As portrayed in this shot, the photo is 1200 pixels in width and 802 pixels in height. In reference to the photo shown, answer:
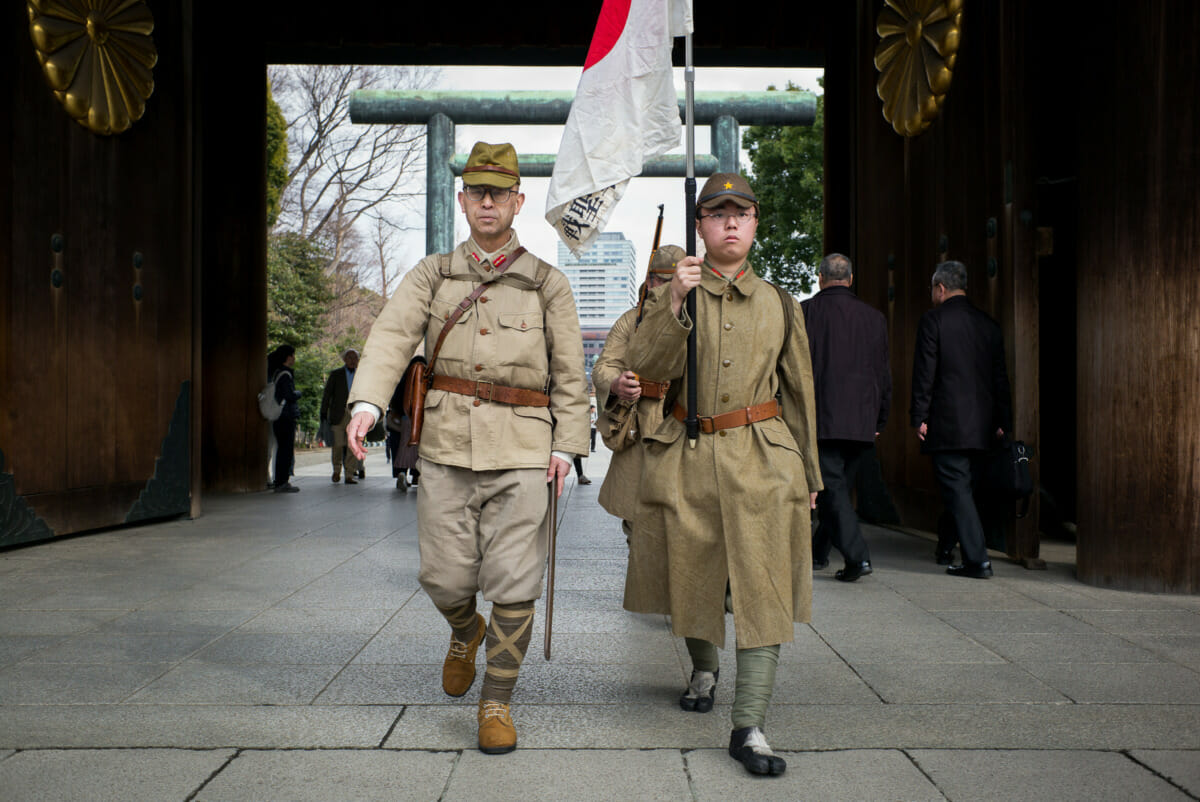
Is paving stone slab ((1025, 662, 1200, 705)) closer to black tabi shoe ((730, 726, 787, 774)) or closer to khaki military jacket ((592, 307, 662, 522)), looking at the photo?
black tabi shoe ((730, 726, 787, 774))

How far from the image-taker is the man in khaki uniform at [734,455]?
140 inches

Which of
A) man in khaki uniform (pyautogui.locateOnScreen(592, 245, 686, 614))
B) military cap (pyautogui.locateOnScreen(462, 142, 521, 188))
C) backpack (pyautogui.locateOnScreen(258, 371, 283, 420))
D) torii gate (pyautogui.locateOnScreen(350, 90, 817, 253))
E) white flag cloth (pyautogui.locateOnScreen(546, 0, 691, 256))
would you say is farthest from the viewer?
torii gate (pyautogui.locateOnScreen(350, 90, 817, 253))

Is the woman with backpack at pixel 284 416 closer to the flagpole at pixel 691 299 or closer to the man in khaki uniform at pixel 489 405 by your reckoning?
the man in khaki uniform at pixel 489 405

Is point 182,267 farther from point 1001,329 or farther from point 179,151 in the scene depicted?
point 1001,329

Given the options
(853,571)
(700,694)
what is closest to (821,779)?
(700,694)

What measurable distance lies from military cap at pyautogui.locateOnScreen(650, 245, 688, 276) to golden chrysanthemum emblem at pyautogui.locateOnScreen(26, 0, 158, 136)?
199 inches

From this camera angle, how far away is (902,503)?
888cm

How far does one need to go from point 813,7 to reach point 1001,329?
20.6 feet

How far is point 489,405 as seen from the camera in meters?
3.77

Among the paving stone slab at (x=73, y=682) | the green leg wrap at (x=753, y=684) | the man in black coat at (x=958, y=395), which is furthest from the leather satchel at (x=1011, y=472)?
the paving stone slab at (x=73, y=682)

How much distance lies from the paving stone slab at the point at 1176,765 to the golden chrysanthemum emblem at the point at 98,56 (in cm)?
779

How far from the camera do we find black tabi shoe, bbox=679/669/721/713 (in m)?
3.88

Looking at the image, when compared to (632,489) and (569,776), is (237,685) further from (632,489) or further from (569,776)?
(632,489)

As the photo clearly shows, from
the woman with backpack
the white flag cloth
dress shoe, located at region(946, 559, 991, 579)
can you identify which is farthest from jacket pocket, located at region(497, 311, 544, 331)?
the woman with backpack
